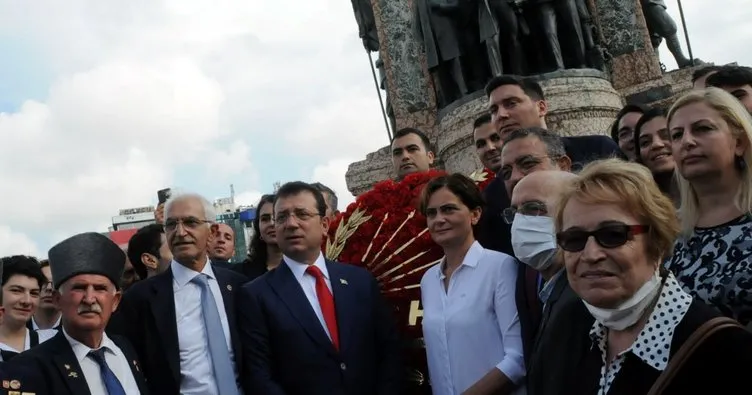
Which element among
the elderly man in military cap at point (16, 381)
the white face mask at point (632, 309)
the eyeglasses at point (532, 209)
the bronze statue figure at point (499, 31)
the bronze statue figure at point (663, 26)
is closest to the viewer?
the white face mask at point (632, 309)

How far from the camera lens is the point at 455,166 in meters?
8.22

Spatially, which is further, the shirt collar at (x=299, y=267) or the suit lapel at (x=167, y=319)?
the shirt collar at (x=299, y=267)

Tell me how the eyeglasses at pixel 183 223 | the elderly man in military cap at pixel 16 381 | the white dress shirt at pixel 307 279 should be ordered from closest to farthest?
the elderly man in military cap at pixel 16 381 < the white dress shirt at pixel 307 279 < the eyeglasses at pixel 183 223

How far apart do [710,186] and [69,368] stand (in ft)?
8.70

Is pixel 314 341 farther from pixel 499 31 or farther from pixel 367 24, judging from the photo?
pixel 367 24

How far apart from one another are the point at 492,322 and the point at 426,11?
19.3 ft

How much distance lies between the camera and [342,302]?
3.88 metres

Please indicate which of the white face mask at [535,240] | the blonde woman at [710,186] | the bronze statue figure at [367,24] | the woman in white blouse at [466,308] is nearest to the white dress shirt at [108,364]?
the woman in white blouse at [466,308]

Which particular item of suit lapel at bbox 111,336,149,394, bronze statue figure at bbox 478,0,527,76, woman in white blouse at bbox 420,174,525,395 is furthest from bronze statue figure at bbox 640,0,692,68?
suit lapel at bbox 111,336,149,394

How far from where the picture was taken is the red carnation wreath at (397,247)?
13.4 ft

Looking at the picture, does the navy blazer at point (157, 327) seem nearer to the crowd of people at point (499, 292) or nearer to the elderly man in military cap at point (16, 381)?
the crowd of people at point (499, 292)

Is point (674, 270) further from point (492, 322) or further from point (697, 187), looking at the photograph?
point (492, 322)

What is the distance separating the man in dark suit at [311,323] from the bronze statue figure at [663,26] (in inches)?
334

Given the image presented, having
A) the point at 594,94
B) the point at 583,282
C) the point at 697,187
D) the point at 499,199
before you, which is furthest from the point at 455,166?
the point at 583,282
